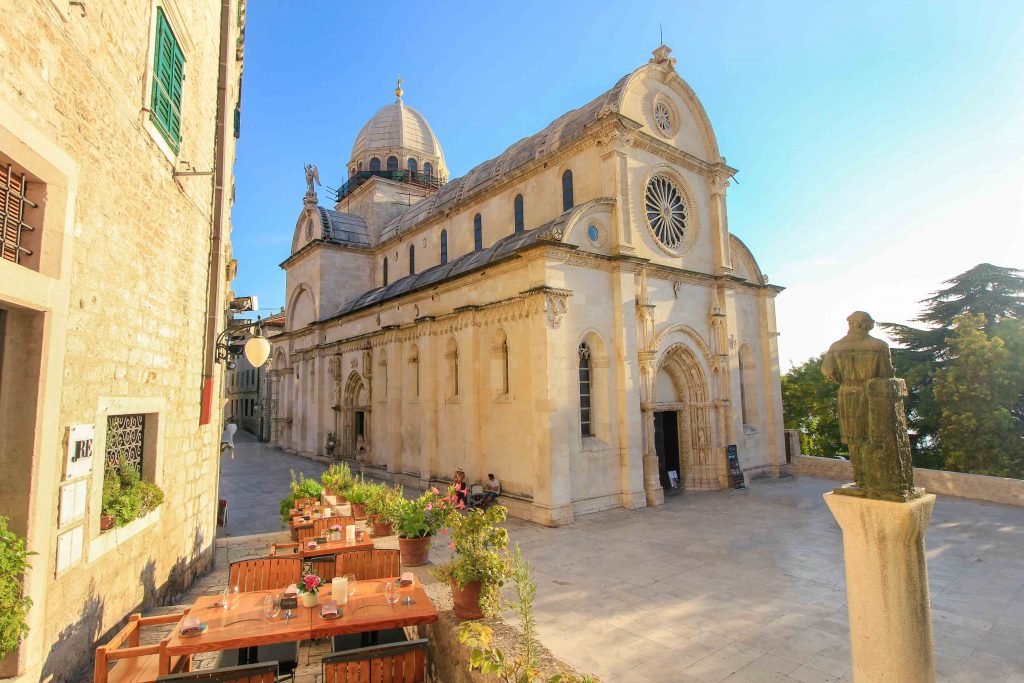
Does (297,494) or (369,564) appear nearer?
(369,564)

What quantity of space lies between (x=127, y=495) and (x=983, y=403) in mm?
27271

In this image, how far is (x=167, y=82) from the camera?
712 centimetres

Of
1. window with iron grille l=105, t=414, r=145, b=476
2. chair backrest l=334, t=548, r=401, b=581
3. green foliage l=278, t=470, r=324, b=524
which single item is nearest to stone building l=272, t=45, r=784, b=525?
green foliage l=278, t=470, r=324, b=524

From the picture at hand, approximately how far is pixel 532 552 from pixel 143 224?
9382 mm

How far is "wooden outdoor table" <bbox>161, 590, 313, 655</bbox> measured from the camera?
4723mm

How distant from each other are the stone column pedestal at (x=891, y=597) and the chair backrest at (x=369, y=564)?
208 inches

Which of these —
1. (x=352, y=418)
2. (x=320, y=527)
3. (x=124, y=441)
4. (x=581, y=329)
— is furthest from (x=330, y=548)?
(x=352, y=418)

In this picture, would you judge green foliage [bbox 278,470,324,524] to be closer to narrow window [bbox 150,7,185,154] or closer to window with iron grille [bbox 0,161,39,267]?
narrow window [bbox 150,7,185,154]

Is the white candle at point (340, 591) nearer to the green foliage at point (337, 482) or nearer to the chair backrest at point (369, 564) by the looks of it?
the chair backrest at point (369, 564)

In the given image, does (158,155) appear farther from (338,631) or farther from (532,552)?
(532,552)

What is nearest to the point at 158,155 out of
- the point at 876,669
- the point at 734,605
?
the point at 876,669

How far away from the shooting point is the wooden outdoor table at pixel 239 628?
472cm

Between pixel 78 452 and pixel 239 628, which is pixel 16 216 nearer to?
pixel 78 452

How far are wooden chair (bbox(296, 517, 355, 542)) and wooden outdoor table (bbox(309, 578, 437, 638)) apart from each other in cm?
351
